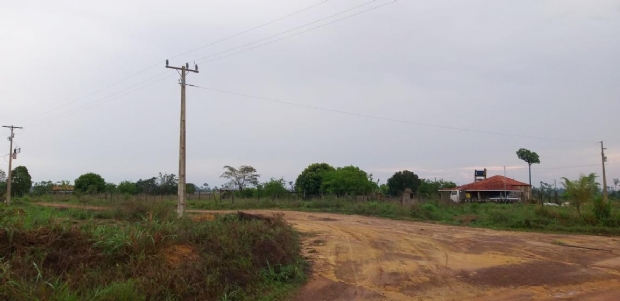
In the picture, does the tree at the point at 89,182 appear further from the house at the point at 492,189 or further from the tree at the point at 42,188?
the house at the point at 492,189

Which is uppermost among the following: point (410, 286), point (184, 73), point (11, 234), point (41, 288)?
point (184, 73)

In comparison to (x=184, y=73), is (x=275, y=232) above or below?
below

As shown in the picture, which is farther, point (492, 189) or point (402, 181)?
point (402, 181)

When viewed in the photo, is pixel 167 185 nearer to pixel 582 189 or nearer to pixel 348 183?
pixel 348 183

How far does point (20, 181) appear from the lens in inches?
2041

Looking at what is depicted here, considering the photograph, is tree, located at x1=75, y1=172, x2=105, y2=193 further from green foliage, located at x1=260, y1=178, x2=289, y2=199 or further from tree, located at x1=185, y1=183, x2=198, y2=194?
green foliage, located at x1=260, y1=178, x2=289, y2=199

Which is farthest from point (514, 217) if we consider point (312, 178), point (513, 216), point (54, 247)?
point (312, 178)

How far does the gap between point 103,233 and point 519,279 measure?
7745 mm

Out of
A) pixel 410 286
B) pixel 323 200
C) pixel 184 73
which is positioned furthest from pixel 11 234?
pixel 323 200

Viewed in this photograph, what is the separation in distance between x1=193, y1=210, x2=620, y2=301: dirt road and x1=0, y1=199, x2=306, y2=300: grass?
0.94 m

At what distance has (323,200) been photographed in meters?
31.1

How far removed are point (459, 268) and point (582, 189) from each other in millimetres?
11952

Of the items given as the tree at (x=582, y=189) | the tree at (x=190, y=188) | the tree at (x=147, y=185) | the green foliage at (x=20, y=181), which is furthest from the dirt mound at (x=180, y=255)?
the green foliage at (x=20, y=181)

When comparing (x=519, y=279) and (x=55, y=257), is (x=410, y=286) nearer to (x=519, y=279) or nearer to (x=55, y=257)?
(x=519, y=279)
